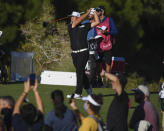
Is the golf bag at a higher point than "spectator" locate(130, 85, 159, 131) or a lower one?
higher

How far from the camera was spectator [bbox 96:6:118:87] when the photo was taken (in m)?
14.0

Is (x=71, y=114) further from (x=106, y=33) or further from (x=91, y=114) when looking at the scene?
(x=106, y=33)

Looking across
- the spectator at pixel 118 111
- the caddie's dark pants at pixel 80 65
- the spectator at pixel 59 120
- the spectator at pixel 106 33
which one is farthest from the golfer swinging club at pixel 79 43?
the spectator at pixel 59 120

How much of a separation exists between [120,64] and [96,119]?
993cm

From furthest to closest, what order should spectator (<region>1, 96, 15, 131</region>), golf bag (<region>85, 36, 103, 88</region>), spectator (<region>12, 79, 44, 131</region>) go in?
golf bag (<region>85, 36, 103, 88</region>) < spectator (<region>1, 96, 15, 131</region>) < spectator (<region>12, 79, 44, 131</region>)

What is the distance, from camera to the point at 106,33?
14266mm

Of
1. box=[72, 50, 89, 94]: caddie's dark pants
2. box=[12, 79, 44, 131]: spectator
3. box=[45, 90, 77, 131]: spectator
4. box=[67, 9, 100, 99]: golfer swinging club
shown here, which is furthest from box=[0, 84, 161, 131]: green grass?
box=[12, 79, 44, 131]: spectator

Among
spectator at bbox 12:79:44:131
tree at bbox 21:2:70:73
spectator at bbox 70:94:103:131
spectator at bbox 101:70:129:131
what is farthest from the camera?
tree at bbox 21:2:70:73

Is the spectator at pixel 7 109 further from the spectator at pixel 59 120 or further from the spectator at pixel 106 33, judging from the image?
the spectator at pixel 106 33

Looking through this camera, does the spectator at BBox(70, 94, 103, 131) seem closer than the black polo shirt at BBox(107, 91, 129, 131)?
Yes

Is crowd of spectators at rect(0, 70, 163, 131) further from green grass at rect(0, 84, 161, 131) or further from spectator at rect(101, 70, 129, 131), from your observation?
green grass at rect(0, 84, 161, 131)

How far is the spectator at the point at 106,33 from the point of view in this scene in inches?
551

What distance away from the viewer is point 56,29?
70.0 ft

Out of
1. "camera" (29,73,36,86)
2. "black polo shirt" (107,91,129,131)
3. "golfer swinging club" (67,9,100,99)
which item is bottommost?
"black polo shirt" (107,91,129,131)
